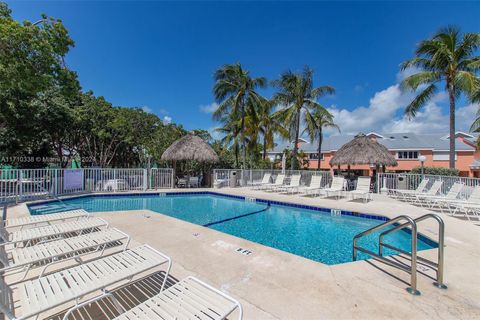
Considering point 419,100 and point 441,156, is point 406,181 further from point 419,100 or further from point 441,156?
point 441,156

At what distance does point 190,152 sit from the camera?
629 inches

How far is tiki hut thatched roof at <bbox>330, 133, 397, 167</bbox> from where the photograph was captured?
45.6ft

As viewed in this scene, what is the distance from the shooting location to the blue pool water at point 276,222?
5.93 metres

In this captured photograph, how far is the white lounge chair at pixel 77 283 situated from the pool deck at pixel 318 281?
2.58ft

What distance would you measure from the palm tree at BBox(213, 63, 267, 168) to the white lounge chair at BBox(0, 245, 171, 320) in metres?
14.6

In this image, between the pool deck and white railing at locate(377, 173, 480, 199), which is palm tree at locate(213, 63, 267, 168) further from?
the pool deck

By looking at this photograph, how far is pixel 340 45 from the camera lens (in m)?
16.1

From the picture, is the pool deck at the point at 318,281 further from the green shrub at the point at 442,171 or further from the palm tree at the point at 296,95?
the palm tree at the point at 296,95

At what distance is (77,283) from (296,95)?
55.4ft

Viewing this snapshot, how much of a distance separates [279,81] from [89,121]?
15.6m

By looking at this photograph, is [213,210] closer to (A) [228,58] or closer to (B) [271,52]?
(B) [271,52]

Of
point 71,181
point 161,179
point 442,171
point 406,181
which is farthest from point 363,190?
point 71,181

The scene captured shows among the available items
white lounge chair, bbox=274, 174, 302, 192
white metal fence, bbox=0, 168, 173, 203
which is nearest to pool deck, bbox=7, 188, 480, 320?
white lounge chair, bbox=274, 174, 302, 192

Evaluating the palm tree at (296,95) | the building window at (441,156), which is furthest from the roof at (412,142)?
the palm tree at (296,95)
